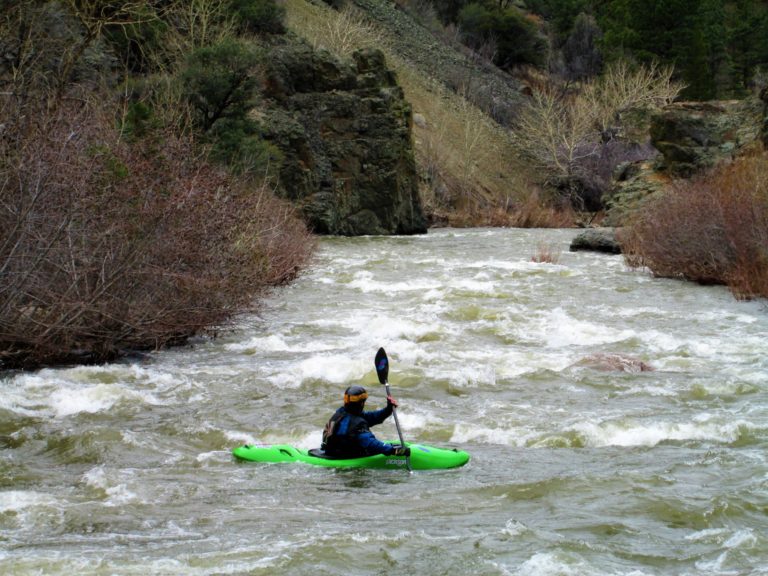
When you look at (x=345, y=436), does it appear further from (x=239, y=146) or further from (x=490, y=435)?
(x=239, y=146)

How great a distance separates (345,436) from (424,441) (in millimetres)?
1103

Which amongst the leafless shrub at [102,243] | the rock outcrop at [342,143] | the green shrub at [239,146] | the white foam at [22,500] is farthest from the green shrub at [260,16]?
the white foam at [22,500]

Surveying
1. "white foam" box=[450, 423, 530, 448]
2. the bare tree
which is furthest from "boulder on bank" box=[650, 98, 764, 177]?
"white foam" box=[450, 423, 530, 448]

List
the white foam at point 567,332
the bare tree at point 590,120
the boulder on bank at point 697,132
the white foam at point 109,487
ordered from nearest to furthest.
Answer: the white foam at point 109,487
the white foam at point 567,332
the boulder on bank at point 697,132
the bare tree at point 590,120

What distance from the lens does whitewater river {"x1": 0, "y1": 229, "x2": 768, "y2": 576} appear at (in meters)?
5.70

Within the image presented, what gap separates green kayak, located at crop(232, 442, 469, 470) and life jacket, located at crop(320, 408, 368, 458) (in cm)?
6

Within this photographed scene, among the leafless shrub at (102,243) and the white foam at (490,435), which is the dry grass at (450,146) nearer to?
the leafless shrub at (102,243)

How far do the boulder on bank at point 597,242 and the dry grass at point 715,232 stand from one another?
382 centimetres

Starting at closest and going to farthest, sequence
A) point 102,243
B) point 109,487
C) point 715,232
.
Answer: point 109,487 → point 102,243 → point 715,232

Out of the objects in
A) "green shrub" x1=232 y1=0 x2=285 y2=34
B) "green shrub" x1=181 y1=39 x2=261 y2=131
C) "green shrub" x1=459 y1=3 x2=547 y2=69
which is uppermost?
"green shrub" x1=459 y1=3 x2=547 y2=69

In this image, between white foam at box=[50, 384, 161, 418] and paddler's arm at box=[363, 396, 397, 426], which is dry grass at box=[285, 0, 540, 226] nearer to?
white foam at box=[50, 384, 161, 418]

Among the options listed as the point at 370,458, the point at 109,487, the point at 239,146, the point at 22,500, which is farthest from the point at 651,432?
the point at 239,146

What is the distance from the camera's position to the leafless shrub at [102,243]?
9.93 meters

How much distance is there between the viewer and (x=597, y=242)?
24750mm
